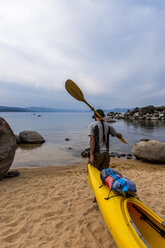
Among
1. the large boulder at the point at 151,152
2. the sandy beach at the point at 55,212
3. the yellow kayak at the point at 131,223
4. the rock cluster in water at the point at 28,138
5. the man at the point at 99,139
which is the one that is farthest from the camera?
the rock cluster in water at the point at 28,138

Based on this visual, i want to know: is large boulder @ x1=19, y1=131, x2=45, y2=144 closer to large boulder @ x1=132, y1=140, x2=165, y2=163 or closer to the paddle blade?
large boulder @ x1=132, y1=140, x2=165, y2=163

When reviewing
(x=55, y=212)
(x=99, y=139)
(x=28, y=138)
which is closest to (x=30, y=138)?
(x=28, y=138)

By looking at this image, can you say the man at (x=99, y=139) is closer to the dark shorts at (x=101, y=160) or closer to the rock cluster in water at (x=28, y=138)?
the dark shorts at (x=101, y=160)

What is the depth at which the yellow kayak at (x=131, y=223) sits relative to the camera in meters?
2.03

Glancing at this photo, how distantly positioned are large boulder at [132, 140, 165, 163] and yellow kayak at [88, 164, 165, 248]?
6.65m

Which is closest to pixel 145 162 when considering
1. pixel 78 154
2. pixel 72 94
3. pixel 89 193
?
pixel 78 154

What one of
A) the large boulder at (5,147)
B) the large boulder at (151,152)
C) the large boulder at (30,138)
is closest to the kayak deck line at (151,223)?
the large boulder at (5,147)

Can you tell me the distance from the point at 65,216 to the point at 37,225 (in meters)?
0.64

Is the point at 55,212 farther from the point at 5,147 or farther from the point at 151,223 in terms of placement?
the point at 5,147

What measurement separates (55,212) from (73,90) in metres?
3.80

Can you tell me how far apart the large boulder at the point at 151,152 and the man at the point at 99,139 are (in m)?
5.83

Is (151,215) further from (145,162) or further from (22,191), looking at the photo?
(145,162)

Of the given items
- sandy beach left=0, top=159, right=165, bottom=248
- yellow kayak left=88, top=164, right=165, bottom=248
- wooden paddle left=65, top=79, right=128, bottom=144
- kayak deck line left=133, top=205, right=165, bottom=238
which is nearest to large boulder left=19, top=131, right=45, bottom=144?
sandy beach left=0, top=159, right=165, bottom=248

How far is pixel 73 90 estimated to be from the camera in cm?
528
